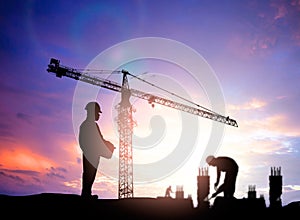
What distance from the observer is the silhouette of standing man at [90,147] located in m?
8.07

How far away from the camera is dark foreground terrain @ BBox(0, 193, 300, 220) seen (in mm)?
7121

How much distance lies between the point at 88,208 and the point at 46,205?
780 mm

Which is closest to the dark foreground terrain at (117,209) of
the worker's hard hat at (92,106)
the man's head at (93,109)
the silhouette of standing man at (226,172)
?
the man's head at (93,109)

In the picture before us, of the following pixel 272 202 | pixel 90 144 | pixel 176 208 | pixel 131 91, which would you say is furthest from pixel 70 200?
pixel 131 91

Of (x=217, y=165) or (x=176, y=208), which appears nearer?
(x=176, y=208)

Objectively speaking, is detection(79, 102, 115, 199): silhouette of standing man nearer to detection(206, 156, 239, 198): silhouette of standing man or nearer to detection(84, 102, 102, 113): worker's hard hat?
detection(84, 102, 102, 113): worker's hard hat

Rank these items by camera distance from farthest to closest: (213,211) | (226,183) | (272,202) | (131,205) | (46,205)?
(272,202)
(226,183)
(213,211)
(131,205)
(46,205)

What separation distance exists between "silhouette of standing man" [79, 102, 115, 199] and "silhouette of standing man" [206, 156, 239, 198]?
489 cm

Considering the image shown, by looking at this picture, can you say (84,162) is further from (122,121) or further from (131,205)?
(122,121)

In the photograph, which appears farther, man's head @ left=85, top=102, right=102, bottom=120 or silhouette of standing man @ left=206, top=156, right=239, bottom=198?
silhouette of standing man @ left=206, top=156, right=239, bottom=198

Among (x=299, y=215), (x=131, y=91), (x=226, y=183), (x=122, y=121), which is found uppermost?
(x=131, y=91)

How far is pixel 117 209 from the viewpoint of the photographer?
25.6 ft

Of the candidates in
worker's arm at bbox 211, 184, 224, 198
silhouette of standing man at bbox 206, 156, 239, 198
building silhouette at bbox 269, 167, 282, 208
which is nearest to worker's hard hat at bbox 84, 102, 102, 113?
silhouette of standing man at bbox 206, 156, 239, 198

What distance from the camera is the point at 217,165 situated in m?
12.3
